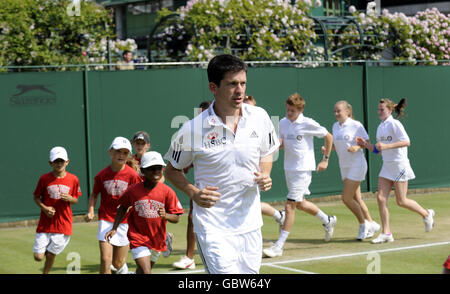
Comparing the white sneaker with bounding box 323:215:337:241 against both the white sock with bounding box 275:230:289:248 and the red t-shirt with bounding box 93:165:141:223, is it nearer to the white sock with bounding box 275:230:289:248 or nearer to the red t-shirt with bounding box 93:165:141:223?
the white sock with bounding box 275:230:289:248

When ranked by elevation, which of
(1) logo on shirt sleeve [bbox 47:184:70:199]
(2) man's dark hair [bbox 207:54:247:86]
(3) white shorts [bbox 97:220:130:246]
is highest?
(2) man's dark hair [bbox 207:54:247:86]

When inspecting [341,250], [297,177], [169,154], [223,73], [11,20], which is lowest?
[341,250]

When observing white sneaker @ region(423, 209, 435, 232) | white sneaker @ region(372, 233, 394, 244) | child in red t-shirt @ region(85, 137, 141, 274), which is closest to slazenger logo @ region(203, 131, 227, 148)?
child in red t-shirt @ region(85, 137, 141, 274)

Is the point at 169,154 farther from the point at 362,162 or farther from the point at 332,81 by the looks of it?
the point at 332,81

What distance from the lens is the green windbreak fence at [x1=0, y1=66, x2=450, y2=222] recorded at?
15.4 metres

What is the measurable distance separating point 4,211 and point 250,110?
31.9ft

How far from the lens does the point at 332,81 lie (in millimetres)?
18484

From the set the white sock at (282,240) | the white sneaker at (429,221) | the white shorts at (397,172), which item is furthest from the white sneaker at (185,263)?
the white sneaker at (429,221)

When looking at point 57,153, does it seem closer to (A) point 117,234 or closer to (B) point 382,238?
(A) point 117,234

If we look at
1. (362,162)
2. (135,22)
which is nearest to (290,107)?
(362,162)

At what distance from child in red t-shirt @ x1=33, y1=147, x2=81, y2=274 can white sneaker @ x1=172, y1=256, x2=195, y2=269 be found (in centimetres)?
149

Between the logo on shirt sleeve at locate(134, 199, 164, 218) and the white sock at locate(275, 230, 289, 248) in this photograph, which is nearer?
A: the logo on shirt sleeve at locate(134, 199, 164, 218)

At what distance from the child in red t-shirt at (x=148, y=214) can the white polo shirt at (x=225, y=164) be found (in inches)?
82.7

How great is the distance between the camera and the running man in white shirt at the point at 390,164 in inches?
495
